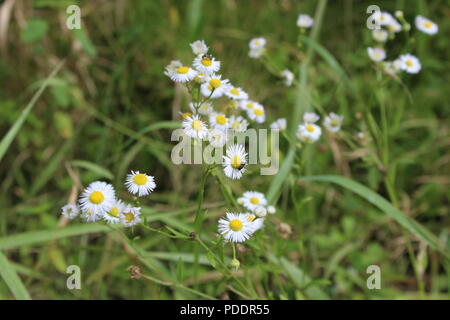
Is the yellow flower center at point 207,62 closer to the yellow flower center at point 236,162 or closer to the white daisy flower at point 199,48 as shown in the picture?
the white daisy flower at point 199,48

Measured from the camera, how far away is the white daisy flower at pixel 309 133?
132cm

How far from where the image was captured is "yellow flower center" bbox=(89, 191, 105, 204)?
0.96m

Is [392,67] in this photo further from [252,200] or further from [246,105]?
[252,200]

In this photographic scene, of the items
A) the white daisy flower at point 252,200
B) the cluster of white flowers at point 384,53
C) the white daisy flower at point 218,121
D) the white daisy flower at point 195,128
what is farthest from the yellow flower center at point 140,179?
the cluster of white flowers at point 384,53

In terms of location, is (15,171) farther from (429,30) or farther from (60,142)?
(429,30)

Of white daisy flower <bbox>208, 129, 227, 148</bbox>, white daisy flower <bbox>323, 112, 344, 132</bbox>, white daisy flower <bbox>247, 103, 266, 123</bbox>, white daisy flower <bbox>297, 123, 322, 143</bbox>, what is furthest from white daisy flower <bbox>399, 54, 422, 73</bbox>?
white daisy flower <bbox>208, 129, 227, 148</bbox>

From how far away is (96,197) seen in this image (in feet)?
3.15

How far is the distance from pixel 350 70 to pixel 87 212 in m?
1.69

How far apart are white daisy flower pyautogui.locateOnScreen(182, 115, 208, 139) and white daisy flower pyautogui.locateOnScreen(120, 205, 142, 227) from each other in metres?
0.18

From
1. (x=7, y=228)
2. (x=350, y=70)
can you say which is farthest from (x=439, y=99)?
(x=7, y=228)

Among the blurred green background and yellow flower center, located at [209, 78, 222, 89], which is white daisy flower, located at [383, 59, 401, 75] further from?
yellow flower center, located at [209, 78, 222, 89]

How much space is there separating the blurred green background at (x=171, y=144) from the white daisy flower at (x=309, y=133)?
0.62ft

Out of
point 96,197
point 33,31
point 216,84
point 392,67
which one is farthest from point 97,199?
point 33,31

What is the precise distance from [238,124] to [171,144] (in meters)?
0.86
